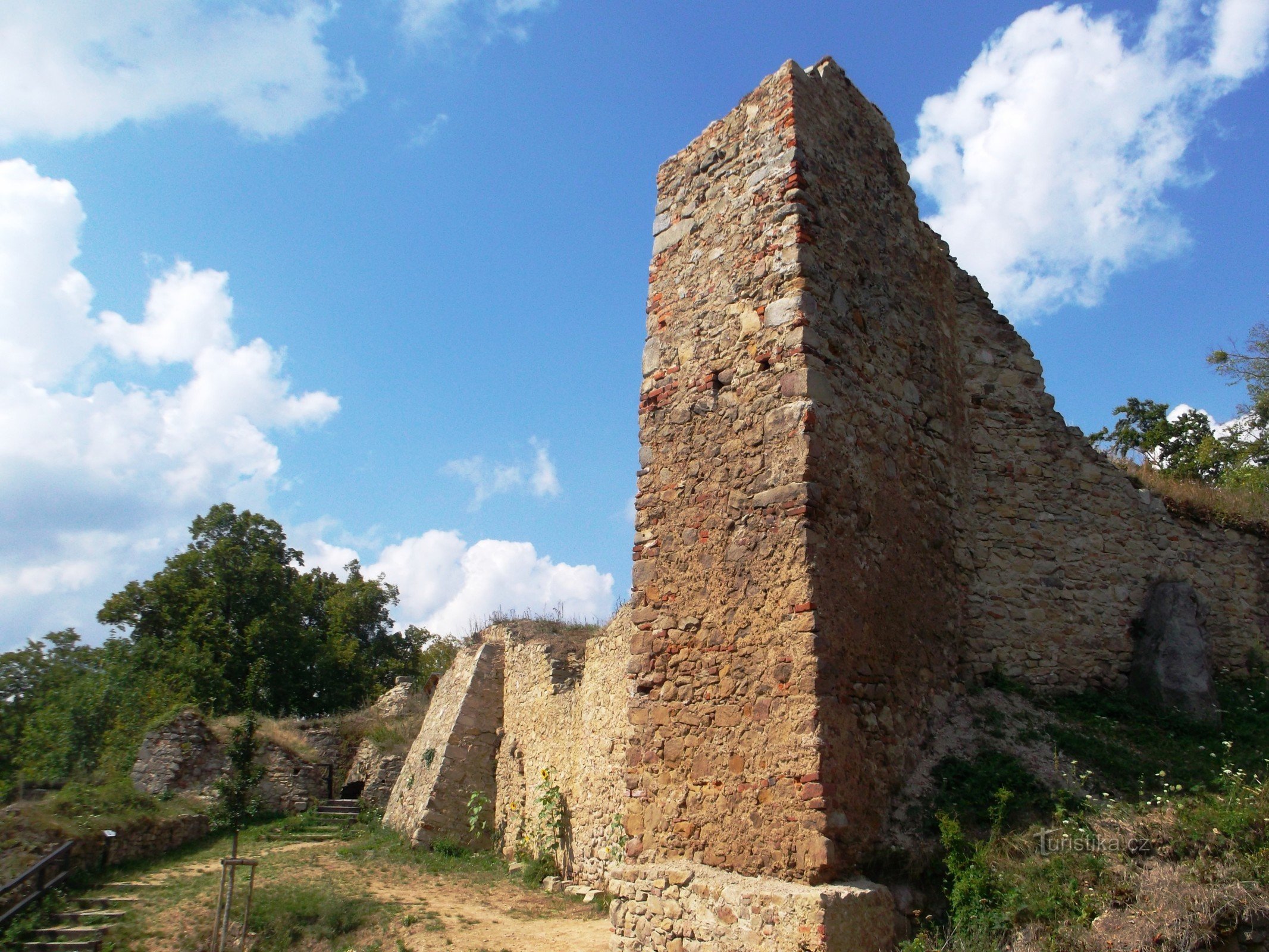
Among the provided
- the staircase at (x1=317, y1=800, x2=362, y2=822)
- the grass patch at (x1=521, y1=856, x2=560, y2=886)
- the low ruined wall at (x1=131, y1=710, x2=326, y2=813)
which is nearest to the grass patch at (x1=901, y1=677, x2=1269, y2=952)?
the grass patch at (x1=521, y1=856, x2=560, y2=886)

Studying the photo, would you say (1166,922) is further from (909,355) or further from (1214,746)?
(909,355)

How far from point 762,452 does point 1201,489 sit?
6341 millimetres

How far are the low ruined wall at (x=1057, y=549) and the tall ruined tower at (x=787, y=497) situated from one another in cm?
60

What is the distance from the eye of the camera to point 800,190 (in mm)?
6414

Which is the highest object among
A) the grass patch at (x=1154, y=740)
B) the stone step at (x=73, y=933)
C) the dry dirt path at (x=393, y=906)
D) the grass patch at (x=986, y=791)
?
the grass patch at (x=1154, y=740)

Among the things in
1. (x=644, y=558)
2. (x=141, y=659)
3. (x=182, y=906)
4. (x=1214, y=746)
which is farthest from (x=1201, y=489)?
(x=141, y=659)

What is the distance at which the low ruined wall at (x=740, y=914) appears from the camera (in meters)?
4.71

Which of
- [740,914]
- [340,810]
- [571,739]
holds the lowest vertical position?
[340,810]

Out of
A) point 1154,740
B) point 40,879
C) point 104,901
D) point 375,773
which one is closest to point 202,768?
point 375,773

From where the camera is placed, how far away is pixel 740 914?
5.05 meters

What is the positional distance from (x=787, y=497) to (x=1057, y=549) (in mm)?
3754

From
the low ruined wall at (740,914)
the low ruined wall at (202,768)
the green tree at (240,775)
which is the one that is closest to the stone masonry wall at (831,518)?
the low ruined wall at (740,914)

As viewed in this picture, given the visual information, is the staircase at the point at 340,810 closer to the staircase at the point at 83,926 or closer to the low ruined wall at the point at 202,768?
the low ruined wall at the point at 202,768

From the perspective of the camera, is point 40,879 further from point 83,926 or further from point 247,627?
point 247,627
